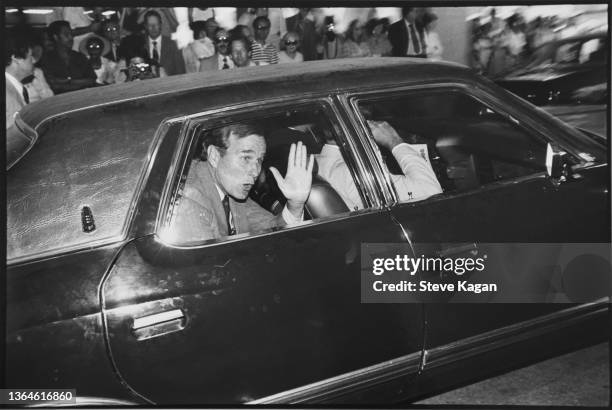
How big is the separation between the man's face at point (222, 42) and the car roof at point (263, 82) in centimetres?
11

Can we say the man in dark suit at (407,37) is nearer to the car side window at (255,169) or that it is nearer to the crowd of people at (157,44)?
the crowd of people at (157,44)

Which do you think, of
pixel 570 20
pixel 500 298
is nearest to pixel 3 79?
pixel 500 298

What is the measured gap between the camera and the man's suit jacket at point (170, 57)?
2842 millimetres

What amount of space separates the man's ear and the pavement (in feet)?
4.88

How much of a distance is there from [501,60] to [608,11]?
49 cm

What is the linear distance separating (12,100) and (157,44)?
2.02ft

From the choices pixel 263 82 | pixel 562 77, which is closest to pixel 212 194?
pixel 263 82

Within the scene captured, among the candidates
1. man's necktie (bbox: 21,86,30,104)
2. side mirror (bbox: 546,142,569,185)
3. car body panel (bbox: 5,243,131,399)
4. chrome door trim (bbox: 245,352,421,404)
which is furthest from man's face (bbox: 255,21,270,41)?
chrome door trim (bbox: 245,352,421,404)

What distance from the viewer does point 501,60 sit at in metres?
3.16

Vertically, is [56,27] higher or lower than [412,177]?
higher

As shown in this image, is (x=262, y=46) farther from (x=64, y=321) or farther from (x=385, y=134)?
(x=64, y=321)

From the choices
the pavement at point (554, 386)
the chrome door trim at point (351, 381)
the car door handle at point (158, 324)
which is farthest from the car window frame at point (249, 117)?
the pavement at point (554, 386)

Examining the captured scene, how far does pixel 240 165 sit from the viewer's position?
2.82 m

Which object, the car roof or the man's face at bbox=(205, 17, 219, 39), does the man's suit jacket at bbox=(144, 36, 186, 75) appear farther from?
the man's face at bbox=(205, 17, 219, 39)
